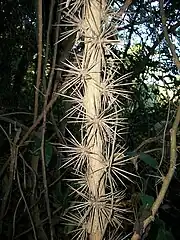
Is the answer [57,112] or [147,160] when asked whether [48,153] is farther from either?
[57,112]

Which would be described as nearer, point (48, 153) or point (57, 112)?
point (48, 153)

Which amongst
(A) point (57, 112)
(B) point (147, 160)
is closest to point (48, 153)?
(B) point (147, 160)

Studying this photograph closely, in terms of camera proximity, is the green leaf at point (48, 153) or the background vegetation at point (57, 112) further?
the background vegetation at point (57, 112)

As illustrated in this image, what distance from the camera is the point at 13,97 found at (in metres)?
1.39

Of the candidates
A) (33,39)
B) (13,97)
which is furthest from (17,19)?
(13,97)

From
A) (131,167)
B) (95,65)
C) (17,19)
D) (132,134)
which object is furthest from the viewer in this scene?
(132,134)

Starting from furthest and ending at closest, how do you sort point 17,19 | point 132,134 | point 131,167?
1. point 132,134
2. point 17,19
3. point 131,167

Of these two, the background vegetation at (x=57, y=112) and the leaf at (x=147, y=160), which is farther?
the background vegetation at (x=57, y=112)

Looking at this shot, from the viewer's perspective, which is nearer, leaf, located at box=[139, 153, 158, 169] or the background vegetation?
leaf, located at box=[139, 153, 158, 169]

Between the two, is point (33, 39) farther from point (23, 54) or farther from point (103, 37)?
point (103, 37)

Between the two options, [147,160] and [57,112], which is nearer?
[147,160]

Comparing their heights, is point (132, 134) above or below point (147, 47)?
below

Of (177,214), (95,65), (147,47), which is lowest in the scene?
(177,214)

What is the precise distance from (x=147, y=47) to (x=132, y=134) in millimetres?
294
